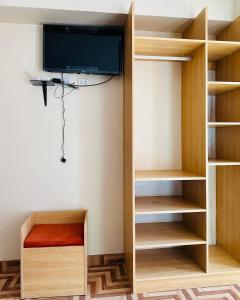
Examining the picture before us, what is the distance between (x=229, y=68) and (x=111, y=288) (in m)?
2.19

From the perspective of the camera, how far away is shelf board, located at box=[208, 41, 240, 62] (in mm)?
1926

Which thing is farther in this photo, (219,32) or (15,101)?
(219,32)

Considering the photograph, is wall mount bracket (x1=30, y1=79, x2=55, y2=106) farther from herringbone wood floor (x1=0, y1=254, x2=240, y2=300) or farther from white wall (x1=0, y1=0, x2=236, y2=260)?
herringbone wood floor (x1=0, y1=254, x2=240, y2=300)

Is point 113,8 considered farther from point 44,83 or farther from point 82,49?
point 44,83

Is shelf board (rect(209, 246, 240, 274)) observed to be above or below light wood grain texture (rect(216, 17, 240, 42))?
below

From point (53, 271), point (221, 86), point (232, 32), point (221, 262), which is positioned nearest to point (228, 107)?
point (221, 86)

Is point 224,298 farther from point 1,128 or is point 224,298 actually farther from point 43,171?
point 1,128

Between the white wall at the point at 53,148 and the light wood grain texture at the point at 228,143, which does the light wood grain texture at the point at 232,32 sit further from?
the light wood grain texture at the point at 228,143

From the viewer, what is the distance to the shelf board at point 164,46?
1.88 m

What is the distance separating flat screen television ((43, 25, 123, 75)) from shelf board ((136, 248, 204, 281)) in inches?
68.8

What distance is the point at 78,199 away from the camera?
88.6 inches

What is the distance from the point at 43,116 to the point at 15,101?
281 millimetres

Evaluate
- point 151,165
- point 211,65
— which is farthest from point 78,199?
point 211,65

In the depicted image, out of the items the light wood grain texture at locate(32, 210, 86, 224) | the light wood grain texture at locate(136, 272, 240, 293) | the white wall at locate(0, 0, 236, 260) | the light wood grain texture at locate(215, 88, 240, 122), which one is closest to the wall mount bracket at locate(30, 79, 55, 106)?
the white wall at locate(0, 0, 236, 260)
